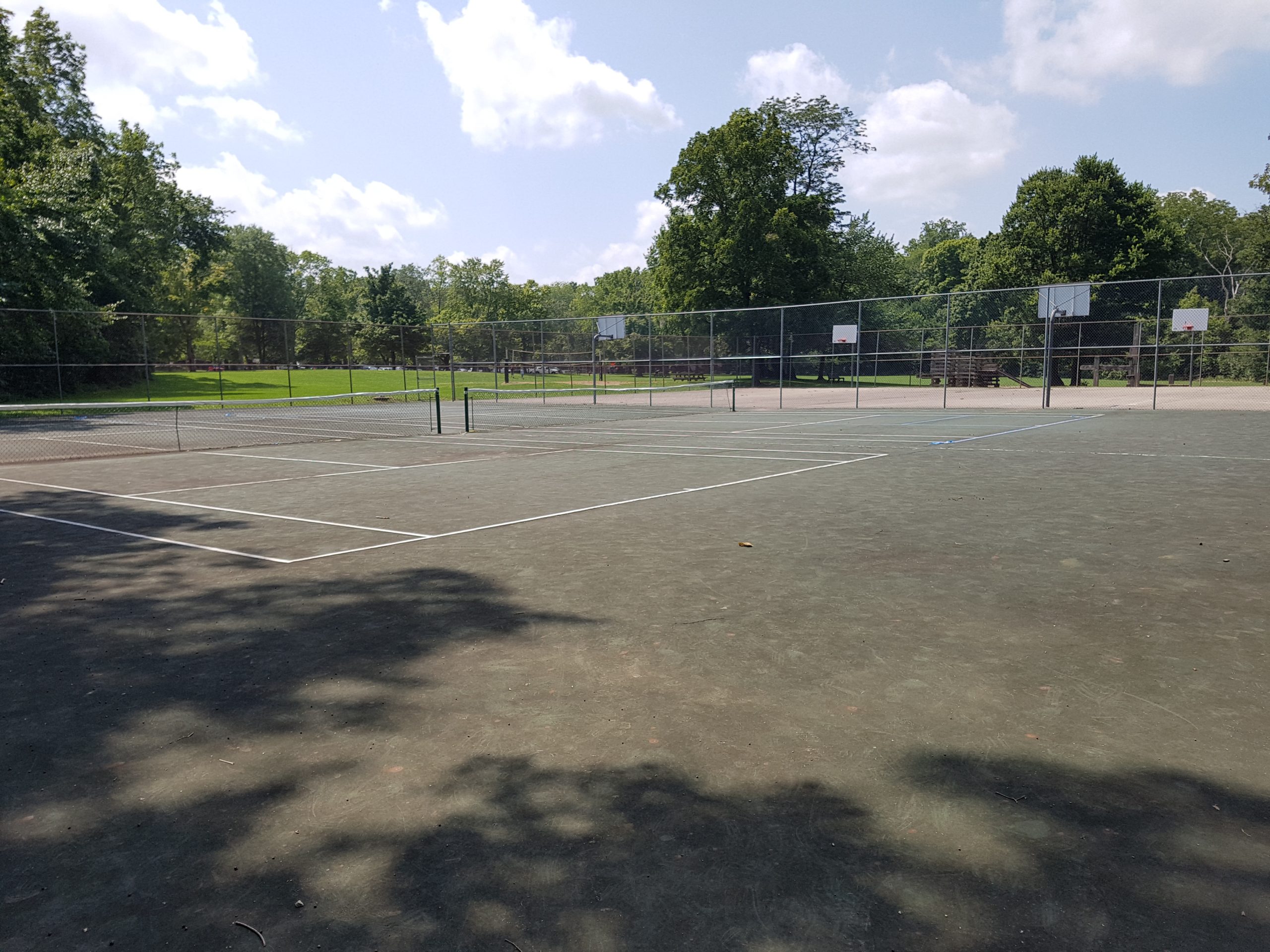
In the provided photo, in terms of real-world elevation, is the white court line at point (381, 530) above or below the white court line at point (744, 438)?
above

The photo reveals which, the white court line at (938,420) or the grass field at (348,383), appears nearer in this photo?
the white court line at (938,420)

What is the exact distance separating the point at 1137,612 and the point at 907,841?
323 centimetres

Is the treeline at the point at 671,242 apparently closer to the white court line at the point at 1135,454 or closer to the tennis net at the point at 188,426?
the tennis net at the point at 188,426

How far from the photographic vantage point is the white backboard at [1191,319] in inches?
Result: 1097

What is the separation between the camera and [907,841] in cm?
263

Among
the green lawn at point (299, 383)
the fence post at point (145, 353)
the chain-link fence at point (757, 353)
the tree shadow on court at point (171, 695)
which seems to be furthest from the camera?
the green lawn at point (299, 383)

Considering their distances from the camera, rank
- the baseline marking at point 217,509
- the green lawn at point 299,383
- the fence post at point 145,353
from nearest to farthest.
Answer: the baseline marking at point 217,509, the fence post at point 145,353, the green lawn at point 299,383

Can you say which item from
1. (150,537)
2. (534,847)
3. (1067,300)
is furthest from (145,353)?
(534,847)

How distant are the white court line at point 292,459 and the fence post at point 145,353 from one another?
19746mm

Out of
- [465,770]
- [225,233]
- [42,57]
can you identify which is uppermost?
[42,57]

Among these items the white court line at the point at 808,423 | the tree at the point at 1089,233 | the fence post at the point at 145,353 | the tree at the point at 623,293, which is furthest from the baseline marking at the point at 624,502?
the tree at the point at 623,293

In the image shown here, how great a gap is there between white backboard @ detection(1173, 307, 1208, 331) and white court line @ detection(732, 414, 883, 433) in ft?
36.6

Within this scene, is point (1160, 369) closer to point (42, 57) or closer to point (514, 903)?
point (514, 903)

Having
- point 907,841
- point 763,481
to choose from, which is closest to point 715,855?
point 907,841
